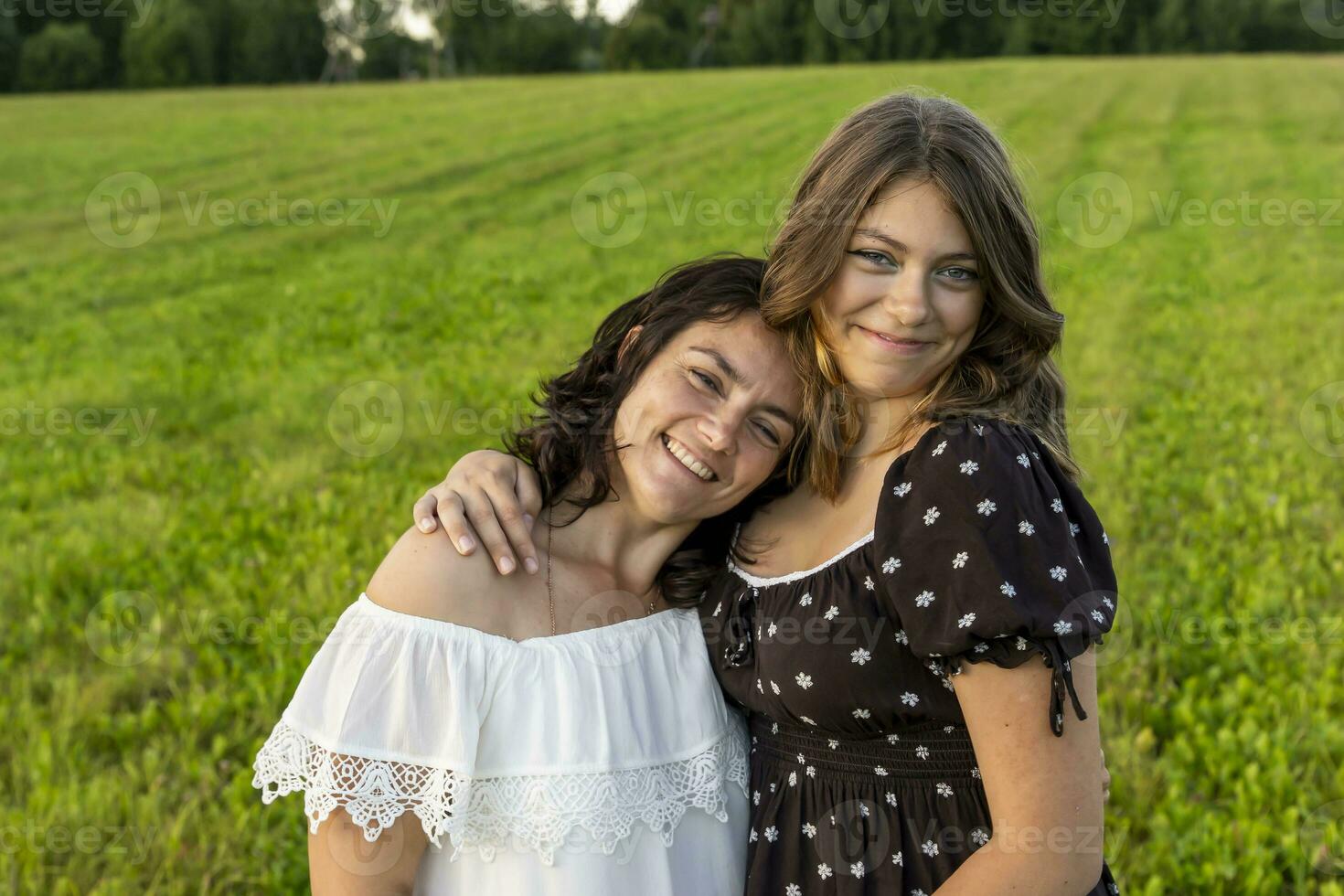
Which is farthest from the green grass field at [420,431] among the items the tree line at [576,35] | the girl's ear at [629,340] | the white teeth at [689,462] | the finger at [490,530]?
the tree line at [576,35]

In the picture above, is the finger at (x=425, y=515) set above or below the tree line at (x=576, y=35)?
below

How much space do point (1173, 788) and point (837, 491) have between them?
1.86m

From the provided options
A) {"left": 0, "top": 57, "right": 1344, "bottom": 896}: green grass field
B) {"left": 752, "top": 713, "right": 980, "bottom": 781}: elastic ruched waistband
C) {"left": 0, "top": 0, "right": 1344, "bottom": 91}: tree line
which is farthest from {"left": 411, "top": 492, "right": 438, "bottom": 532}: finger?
{"left": 0, "top": 0, "right": 1344, "bottom": 91}: tree line

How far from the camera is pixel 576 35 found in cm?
5372

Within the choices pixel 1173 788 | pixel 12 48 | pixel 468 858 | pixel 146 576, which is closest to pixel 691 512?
pixel 468 858

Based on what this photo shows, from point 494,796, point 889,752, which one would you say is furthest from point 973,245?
point 494,796

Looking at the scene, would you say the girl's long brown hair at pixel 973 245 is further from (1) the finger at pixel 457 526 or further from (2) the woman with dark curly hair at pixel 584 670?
(1) the finger at pixel 457 526

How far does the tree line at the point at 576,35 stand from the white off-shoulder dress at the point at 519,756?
42.1 meters

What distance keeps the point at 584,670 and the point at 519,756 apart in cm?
21

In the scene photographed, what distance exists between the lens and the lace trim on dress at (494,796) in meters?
2.06

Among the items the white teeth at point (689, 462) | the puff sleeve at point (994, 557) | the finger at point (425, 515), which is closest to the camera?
the puff sleeve at point (994, 557)

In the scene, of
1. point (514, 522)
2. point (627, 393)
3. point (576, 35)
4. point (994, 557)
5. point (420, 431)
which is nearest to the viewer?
point (994, 557)

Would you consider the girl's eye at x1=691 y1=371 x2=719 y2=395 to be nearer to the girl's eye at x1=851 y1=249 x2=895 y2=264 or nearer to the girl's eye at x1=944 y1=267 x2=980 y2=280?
the girl's eye at x1=851 y1=249 x2=895 y2=264

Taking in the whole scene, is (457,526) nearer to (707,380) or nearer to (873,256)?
(707,380)
